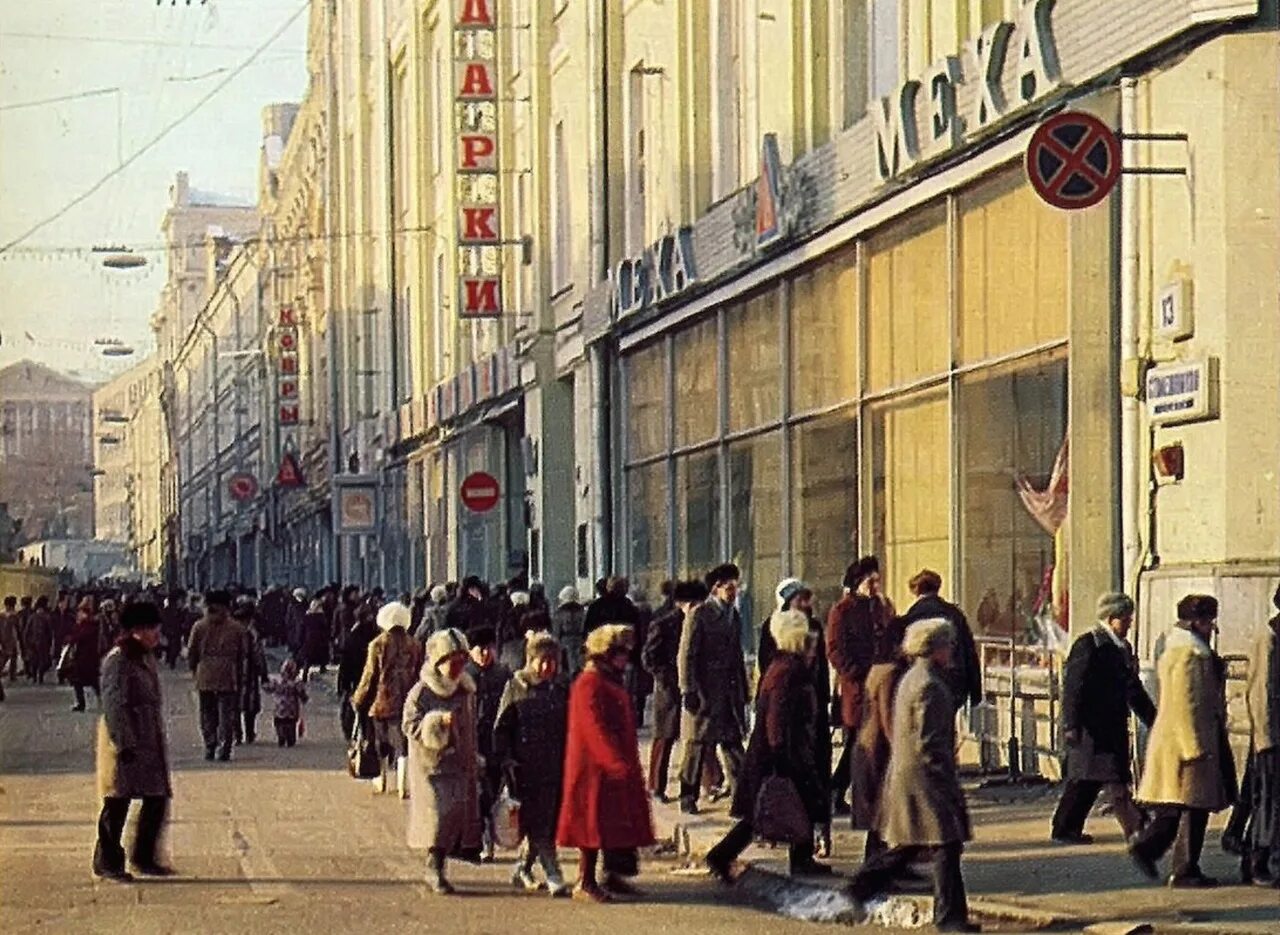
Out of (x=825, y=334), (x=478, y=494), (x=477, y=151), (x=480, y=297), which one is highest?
(x=477, y=151)

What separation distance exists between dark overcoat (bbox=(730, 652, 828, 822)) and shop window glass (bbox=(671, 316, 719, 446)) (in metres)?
16.9

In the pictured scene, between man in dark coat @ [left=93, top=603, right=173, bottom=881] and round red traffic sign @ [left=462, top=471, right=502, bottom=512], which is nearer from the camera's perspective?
man in dark coat @ [left=93, top=603, right=173, bottom=881]

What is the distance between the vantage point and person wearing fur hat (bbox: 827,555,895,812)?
60.3 ft

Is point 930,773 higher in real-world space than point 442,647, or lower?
lower

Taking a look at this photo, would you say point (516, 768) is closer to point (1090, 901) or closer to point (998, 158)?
point (1090, 901)

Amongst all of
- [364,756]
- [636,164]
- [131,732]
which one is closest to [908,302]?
[364,756]

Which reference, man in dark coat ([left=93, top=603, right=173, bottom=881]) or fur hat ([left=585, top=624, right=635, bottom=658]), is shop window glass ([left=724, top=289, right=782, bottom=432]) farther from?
fur hat ([left=585, top=624, right=635, bottom=658])

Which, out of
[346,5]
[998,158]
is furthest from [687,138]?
[346,5]

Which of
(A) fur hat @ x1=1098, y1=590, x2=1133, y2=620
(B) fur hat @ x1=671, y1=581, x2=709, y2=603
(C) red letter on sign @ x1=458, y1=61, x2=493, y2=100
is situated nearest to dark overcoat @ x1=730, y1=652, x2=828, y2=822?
(A) fur hat @ x1=1098, y1=590, x2=1133, y2=620

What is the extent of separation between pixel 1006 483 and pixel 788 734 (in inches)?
275

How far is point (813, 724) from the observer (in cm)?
1545

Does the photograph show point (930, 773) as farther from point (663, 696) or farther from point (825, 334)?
point (825, 334)

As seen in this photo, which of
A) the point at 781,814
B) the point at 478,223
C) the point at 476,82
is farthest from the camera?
the point at 476,82

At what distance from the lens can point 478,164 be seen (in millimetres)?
45344
